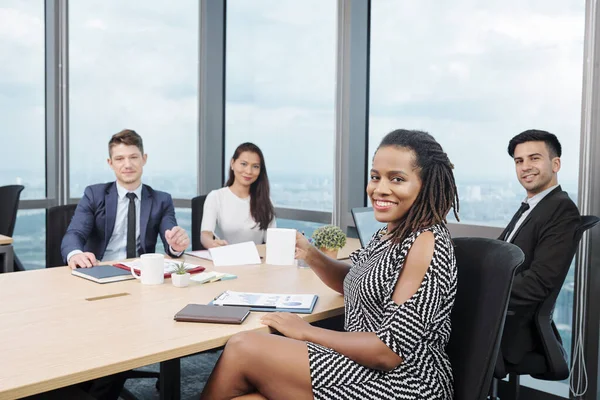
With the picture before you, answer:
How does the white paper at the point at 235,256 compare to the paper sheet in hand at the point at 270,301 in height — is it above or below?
above

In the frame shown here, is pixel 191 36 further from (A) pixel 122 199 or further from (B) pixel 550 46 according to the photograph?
(B) pixel 550 46

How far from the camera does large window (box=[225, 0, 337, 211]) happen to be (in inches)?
159

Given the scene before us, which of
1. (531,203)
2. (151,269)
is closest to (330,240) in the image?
(151,269)

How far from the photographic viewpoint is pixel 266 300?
179cm

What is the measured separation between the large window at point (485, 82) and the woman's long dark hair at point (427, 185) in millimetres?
1462

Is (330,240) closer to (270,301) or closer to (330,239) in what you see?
(330,239)

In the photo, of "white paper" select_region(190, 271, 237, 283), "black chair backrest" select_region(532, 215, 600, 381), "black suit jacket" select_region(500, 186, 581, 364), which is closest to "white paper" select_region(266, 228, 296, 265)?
"white paper" select_region(190, 271, 237, 283)

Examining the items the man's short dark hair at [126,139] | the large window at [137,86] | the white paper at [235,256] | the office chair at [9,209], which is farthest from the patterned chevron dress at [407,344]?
the large window at [137,86]

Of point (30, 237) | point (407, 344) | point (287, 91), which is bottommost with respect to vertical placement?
point (30, 237)

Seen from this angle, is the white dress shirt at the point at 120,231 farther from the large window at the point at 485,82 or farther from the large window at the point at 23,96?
the large window at the point at 23,96

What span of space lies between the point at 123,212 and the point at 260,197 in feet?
3.01

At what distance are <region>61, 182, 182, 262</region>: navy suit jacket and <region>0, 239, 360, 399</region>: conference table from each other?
1.31 ft

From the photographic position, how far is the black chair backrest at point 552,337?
6.68ft

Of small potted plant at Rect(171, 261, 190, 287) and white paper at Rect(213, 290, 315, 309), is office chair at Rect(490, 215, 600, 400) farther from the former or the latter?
small potted plant at Rect(171, 261, 190, 287)
